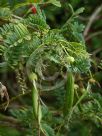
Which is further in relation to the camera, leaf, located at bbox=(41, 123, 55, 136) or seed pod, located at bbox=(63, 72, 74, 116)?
leaf, located at bbox=(41, 123, 55, 136)

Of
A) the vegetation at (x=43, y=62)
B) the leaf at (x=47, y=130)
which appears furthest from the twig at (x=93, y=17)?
the leaf at (x=47, y=130)

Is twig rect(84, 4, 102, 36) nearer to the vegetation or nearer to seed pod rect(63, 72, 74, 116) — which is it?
the vegetation

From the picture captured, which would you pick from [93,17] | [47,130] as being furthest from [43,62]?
[93,17]

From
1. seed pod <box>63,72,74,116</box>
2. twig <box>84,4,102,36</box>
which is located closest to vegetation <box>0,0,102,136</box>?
seed pod <box>63,72,74,116</box>

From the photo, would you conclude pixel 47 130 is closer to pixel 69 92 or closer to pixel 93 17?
pixel 69 92

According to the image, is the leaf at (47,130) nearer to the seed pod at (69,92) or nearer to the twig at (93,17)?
the seed pod at (69,92)

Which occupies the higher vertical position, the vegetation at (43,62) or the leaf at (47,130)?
the vegetation at (43,62)

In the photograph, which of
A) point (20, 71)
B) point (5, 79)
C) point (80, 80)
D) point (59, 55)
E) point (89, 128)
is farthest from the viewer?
point (5, 79)

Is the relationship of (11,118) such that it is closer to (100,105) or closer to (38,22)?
(100,105)

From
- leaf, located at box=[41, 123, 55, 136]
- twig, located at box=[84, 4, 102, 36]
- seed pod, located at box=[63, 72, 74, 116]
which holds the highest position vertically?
twig, located at box=[84, 4, 102, 36]

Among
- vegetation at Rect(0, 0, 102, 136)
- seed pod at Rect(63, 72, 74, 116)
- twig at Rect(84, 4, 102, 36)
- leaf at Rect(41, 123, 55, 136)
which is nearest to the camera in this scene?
vegetation at Rect(0, 0, 102, 136)

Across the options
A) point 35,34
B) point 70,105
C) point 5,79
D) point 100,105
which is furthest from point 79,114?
point 5,79
